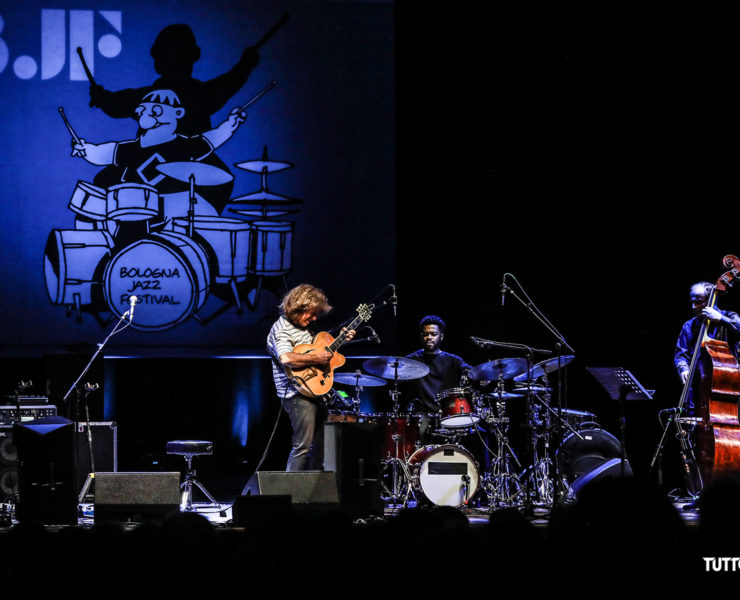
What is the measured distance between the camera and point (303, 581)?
2.67 m

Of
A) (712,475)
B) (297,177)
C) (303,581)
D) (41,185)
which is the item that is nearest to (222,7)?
(297,177)

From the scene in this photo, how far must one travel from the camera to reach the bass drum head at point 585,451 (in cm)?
850

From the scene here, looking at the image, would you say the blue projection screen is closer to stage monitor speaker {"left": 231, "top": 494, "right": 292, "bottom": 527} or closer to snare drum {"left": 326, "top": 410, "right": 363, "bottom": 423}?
snare drum {"left": 326, "top": 410, "right": 363, "bottom": 423}

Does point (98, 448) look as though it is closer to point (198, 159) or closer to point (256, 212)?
point (256, 212)

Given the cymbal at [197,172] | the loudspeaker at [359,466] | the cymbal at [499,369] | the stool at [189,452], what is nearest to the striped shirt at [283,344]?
the loudspeaker at [359,466]

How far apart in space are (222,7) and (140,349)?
379 centimetres

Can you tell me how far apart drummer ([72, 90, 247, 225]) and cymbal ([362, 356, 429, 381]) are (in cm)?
283

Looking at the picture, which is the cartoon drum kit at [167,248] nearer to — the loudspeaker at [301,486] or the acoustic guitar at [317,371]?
the acoustic guitar at [317,371]

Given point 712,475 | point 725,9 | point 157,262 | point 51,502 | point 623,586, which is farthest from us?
point 157,262

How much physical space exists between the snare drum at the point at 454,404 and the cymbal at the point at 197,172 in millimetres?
3439

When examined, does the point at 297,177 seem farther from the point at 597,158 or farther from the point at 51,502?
the point at 51,502

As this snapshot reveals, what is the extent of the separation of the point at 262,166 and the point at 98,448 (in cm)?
345

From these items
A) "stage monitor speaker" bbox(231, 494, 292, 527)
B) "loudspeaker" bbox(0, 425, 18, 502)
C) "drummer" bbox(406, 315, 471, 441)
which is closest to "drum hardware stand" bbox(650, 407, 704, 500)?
"drummer" bbox(406, 315, 471, 441)

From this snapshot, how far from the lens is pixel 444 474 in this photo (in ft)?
26.9
